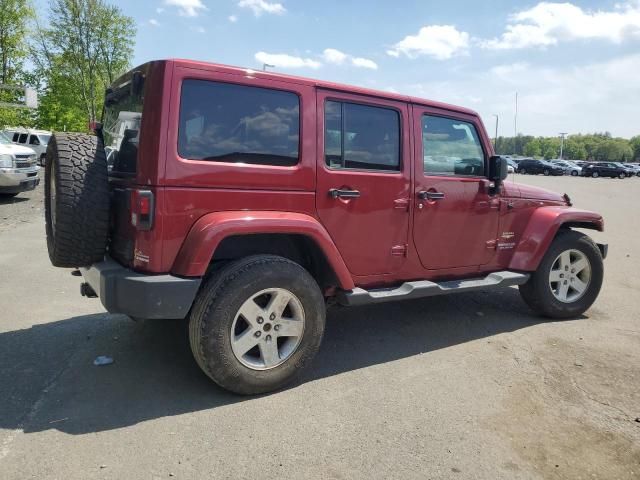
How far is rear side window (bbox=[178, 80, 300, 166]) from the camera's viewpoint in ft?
10.3

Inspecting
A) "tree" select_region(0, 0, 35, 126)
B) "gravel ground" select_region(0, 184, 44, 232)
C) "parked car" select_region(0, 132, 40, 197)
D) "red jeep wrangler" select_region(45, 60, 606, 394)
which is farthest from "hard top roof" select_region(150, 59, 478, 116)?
"tree" select_region(0, 0, 35, 126)

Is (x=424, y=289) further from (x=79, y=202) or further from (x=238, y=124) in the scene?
(x=79, y=202)

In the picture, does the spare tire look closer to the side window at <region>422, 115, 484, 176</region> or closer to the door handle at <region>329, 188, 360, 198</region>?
the door handle at <region>329, 188, 360, 198</region>

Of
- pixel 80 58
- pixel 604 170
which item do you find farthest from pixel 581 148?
pixel 80 58

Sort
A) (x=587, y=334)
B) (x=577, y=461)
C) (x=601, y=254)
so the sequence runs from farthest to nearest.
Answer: (x=601, y=254) → (x=587, y=334) → (x=577, y=461)

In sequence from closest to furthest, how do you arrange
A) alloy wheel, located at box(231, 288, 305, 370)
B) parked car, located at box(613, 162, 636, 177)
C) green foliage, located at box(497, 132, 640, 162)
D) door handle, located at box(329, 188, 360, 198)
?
1. alloy wheel, located at box(231, 288, 305, 370)
2. door handle, located at box(329, 188, 360, 198)
3. parked car, located at box(613, 162, 636, 177)
4. green foliage, located at box(497, 132, 640, 162)

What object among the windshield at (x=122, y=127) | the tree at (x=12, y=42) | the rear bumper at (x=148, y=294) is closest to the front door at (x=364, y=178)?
the rear bumper at (x=148, y=294)

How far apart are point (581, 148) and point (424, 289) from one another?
149819 millimetres

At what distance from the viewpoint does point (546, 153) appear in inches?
5733

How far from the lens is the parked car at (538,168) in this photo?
51.6m

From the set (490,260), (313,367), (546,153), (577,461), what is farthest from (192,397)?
(546,153)

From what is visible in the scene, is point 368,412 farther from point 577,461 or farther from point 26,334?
Answer: point 26,334

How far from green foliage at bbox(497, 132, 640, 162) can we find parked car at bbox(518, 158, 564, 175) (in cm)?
6872

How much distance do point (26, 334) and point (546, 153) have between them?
15850 cm
